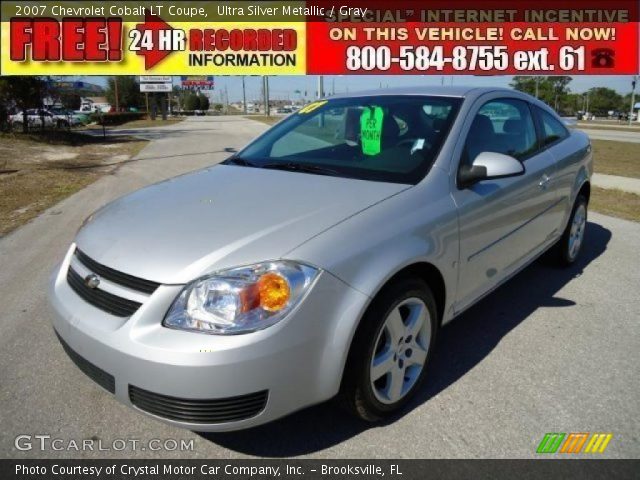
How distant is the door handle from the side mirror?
36.9 inches

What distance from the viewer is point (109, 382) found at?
212 cm

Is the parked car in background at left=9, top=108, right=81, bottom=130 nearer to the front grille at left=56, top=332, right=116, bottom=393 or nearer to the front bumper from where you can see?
the front grille at left=56, top=332, right=116, bottom=393

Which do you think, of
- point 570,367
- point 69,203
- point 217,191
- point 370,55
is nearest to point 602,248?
point 570,367

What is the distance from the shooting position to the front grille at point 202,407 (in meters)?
1.98

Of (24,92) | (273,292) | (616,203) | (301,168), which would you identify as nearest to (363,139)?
(301,168)

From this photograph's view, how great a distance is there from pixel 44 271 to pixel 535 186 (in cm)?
427

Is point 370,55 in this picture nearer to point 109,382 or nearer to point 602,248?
point 602,248

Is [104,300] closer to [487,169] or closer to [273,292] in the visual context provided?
[273,292]

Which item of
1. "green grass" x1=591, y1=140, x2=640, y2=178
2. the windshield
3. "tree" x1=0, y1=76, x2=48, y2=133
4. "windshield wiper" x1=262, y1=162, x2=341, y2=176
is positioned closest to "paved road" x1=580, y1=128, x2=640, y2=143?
"green grass" x1=591, y1=140, x2=640, y2=178

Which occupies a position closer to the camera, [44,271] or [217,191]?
[217,191]

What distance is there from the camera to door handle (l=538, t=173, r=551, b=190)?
3.67 metres

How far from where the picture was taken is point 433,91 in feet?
11.3

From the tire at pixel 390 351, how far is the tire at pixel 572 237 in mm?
2452

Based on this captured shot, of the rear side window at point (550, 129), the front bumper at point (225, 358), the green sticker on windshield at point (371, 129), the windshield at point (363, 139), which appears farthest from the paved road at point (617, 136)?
the front bumper at point (225, 358)
